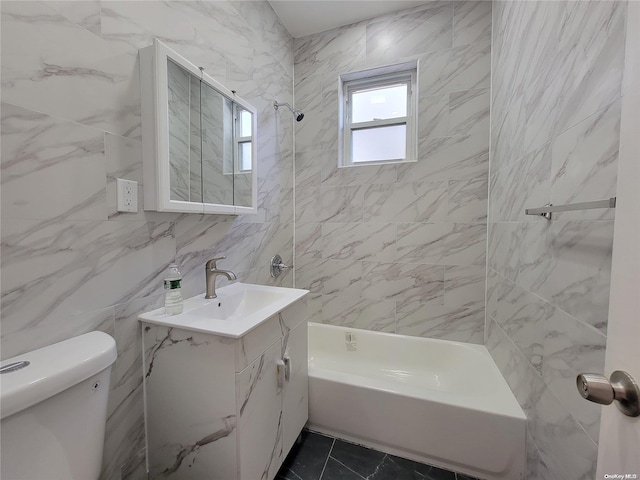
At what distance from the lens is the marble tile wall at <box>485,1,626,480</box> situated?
0.69m

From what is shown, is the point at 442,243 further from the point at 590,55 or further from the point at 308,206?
the point at 590,55

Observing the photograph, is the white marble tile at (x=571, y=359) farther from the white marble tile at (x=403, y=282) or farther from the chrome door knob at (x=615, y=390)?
the white marble tile at (x=403, y=282)

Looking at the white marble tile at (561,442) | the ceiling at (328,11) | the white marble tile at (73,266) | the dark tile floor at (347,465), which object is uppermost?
the ceiling at (328,11)

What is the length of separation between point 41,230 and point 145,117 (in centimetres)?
52

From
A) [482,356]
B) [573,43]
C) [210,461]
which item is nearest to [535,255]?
[573,43]

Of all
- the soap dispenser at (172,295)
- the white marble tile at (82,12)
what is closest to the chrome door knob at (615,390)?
the soap dispenser at (172,295)

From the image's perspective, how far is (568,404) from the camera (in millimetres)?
831

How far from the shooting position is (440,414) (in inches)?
49.6

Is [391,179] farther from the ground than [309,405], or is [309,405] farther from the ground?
[391,179]

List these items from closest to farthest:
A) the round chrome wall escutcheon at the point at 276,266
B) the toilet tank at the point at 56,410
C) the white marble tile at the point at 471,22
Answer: the toilet tank at the point at 56,410 < the white marble tile at the point at 471,22 < the round chrome wall escutcheon at the point at 276,266

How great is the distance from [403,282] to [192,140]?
1.66 m

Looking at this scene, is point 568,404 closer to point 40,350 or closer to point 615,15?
point 615,15

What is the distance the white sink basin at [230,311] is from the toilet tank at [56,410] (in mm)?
218

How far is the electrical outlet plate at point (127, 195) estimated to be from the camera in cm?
92
